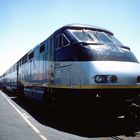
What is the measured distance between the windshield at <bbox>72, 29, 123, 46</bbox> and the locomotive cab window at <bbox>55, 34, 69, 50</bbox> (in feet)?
1.33

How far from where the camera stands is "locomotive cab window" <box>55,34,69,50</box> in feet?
33.0

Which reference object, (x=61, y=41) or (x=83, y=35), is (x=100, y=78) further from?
(x=61, y=41)

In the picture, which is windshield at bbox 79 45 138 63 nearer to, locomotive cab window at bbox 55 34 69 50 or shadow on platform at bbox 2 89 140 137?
locomotive cab window at bbox 55 34 69 50

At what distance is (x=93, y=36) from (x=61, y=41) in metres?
1.25

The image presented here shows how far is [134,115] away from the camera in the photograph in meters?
9.09

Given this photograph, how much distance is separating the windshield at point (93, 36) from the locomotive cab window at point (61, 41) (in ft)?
1.33

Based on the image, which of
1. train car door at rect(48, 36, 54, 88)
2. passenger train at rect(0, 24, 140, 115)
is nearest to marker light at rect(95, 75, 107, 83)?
passenger train at rect(0, 24, 140, 115)

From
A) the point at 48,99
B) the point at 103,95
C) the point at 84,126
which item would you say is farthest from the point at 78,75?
the point at 48,99

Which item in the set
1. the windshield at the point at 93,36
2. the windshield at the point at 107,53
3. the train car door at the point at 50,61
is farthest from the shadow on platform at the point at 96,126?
the windshield at the point at 93,36

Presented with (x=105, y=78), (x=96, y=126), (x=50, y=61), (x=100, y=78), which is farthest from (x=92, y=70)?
(x=50, y=61)

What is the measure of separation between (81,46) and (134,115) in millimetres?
2833

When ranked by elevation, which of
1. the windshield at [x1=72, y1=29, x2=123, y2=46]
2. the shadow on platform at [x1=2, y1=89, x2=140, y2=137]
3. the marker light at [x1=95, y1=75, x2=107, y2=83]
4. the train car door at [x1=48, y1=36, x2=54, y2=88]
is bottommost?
the shadow on platform at [x1=2, y1=89, x2=140, y2=137]

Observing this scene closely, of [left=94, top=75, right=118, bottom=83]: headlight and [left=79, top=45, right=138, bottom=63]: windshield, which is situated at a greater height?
[left=79, top=45, right=138, bottom=63]: windshield

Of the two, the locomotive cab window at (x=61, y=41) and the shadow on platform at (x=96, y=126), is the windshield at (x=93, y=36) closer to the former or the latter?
the locomotive cab window at (x=61, y=41)
